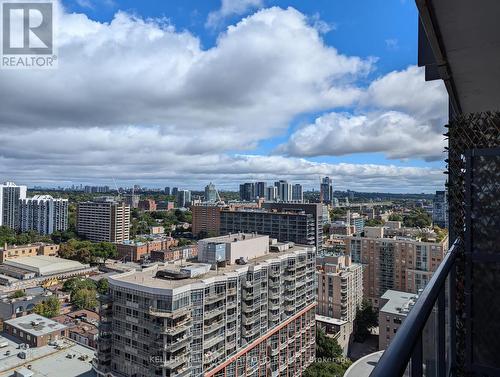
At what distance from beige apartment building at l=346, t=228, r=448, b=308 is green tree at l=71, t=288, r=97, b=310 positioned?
38.8 ft

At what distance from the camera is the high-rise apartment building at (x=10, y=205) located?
112ft

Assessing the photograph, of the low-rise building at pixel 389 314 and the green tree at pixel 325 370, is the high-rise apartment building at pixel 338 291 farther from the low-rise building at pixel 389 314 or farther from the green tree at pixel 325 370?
the green tree at pixel 325 370

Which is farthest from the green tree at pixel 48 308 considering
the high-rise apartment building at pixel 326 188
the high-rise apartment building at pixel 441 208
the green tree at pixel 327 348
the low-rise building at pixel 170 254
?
the high-rise apartment building at pixel 326 188

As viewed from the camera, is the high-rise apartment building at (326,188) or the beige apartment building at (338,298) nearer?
the beige apartment building at (338,298)

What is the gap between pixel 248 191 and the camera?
52.5 metres

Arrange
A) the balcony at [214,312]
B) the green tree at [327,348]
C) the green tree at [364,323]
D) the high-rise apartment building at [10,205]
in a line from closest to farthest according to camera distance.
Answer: the balcony at [214,312] → the green tree at [327,348] → the green tree at [364,323] → the high-rise apartment building at [10,205]

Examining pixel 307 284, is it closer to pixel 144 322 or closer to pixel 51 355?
pixel 144 322

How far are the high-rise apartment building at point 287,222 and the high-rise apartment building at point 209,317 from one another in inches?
451

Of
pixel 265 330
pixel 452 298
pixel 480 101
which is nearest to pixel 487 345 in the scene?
pixel 452 298

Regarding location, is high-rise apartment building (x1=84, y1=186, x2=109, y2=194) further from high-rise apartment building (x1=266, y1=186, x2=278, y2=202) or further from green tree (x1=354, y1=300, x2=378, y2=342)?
green tree (x1=354, y1=300, x2=378, y2=342)

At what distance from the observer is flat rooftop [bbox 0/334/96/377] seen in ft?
25.1

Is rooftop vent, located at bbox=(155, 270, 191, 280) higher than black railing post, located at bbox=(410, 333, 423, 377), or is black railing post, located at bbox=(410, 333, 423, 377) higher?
black railing post, located at bbox=(410, 333, 423, 377)

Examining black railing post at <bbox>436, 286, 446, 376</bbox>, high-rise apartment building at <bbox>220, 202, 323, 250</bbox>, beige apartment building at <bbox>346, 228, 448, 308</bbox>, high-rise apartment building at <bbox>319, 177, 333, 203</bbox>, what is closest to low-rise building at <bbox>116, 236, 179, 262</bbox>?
high-rise apartment building at <bbox>220, 202, 323, 250</bbox>

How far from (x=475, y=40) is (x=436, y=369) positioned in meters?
0.92
